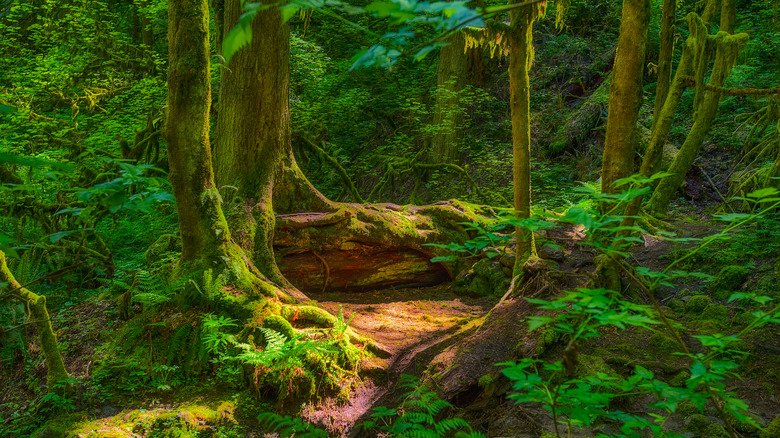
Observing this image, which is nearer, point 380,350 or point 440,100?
point 380,350

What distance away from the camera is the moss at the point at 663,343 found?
4270 mm

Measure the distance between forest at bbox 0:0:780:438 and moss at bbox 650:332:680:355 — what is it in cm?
2

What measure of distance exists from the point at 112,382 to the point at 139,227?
502cm

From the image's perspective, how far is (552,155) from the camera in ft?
42.8

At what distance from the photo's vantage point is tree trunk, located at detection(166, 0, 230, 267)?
15.3 feet

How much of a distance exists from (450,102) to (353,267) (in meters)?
7.12

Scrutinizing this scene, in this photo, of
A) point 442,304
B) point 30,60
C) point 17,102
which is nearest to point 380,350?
point 442,304

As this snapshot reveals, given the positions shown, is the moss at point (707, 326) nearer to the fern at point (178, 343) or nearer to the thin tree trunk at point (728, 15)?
the fern at point (178, 343)

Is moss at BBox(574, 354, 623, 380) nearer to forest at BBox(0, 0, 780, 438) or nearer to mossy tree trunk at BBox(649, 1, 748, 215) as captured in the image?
forest at BBox(0, 0, 780, 438)

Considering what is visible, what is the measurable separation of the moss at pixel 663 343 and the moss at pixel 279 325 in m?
3.55


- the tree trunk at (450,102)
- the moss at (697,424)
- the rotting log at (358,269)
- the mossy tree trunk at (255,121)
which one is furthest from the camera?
the tree trunk at (450,102)

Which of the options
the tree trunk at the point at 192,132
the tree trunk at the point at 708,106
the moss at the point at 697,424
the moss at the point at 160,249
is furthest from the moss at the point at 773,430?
the moss at the point at 160,249

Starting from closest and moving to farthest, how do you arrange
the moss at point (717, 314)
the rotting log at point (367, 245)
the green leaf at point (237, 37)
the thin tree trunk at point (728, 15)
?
the green leaf at point (237, 37), the moss at point (717, 314), the rotting log at point (367, 245), the thin tree trunk at point (728, 15)

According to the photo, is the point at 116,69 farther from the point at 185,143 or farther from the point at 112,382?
the point at 112,382
